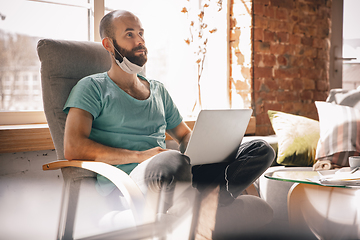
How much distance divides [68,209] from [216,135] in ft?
2.01

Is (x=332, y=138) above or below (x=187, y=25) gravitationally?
below

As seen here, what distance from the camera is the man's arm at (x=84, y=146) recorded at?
4.18 ft

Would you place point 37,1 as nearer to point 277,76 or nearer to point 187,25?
point 187,25

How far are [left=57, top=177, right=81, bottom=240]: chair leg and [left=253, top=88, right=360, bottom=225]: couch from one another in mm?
1009

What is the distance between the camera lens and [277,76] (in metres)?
2.72

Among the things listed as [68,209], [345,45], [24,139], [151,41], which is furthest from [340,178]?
[345,45]

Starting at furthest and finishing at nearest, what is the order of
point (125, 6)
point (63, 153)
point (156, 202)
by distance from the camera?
1. point (125, 6)
2. point (63, 153)
3. point (156, 202)

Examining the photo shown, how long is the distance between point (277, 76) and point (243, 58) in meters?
0.33

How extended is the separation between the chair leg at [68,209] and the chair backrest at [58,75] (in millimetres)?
133

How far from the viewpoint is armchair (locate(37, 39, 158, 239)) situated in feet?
4.30

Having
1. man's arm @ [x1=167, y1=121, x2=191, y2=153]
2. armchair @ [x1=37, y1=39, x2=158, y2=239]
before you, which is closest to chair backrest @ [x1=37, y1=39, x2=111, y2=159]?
armchair @ [x1=37, y1=39, x2=158, y2=239]

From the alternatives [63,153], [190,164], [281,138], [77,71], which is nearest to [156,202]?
[190,164]

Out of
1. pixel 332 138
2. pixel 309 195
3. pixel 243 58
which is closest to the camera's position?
pixel 309 195

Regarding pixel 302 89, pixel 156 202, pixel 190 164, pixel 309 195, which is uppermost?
pixel 302 89
